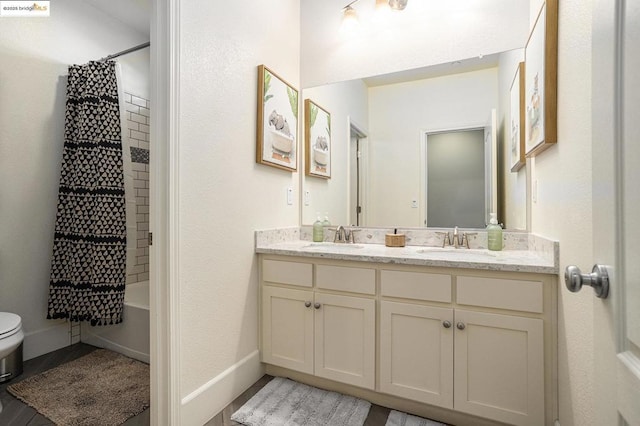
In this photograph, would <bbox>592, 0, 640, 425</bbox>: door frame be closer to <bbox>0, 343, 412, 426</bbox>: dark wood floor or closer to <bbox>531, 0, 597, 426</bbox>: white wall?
<bbox>531, 0, 597, 426</bbox>: white wall

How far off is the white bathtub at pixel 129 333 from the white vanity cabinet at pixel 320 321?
3.00 feet

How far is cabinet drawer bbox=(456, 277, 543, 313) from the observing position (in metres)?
1.28

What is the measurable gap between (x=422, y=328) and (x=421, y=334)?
3cm

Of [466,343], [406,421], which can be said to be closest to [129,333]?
[406,421]

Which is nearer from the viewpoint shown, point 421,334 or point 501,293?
point 501,293

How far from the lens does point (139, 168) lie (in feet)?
9.08

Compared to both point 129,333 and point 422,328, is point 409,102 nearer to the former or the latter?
point 422,328

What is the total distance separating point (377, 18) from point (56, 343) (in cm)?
328

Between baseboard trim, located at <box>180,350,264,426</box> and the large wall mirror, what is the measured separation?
1049 mm

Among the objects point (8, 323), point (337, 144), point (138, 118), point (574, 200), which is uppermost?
point (138, 118)

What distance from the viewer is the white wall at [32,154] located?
2080 mm

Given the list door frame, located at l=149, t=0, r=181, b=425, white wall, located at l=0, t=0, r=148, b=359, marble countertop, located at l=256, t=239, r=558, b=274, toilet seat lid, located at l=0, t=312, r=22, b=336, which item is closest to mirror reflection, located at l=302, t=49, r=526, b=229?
marble countertop, located at l=256, t=239, r=558, b=274

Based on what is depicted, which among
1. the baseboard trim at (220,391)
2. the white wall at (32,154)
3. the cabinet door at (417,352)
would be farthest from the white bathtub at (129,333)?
the cabinet door at (417,352)

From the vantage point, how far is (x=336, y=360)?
1.68 meters
